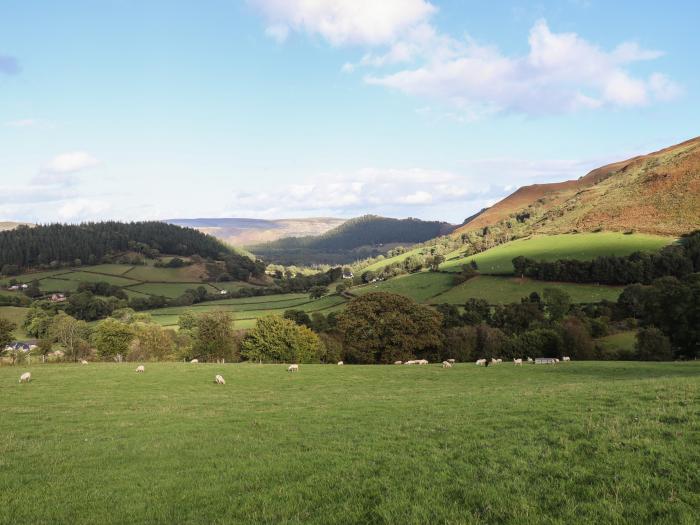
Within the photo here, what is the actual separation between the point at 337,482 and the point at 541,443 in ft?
21.5

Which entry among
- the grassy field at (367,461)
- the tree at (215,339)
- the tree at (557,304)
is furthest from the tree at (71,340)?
the tree at (557,304)

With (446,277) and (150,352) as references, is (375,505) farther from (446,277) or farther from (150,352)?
(446,277)

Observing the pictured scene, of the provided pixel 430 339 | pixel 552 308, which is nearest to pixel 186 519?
pixel 430 339

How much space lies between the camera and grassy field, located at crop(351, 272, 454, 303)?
146 m

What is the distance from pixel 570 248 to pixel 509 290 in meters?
44.7

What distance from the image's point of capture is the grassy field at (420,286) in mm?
145562

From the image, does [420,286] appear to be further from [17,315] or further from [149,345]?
[17,315]

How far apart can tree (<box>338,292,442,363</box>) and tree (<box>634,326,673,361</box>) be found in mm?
33968

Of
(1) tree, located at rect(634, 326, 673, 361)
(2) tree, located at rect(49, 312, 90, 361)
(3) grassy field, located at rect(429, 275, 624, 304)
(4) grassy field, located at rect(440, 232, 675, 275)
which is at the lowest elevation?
(1) tree, located at rect(634, 326, 673, 361)

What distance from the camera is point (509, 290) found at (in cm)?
13425

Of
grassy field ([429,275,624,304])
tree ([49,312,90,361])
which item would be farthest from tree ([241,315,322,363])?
grassy field ([429,275,624,304])

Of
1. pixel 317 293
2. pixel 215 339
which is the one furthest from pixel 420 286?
pixel 215 339

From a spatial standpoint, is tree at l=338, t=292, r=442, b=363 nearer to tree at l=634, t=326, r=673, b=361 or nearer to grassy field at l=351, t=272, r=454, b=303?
tree at l=634, t=326, r=673, b=361

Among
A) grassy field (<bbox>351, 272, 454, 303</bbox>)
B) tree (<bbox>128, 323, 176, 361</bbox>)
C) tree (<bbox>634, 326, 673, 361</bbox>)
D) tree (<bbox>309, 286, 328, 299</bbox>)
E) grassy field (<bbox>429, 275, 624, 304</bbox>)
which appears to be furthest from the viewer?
tree (<bbox>309, 286, 328, 299</bbox>)
